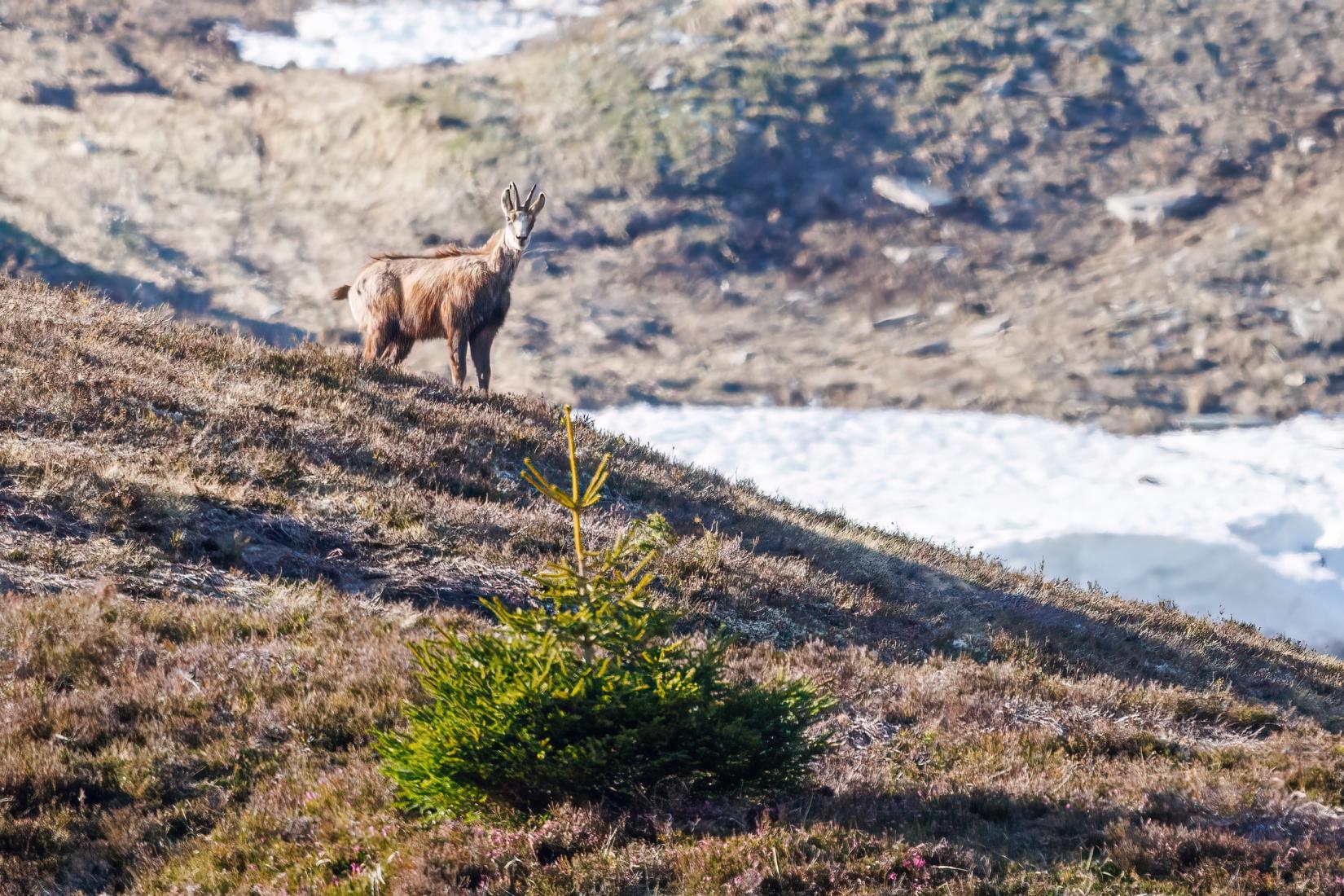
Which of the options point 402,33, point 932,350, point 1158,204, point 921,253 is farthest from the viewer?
point 402,33

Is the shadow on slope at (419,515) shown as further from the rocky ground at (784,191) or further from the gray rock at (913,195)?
the gray rock at (913,195)

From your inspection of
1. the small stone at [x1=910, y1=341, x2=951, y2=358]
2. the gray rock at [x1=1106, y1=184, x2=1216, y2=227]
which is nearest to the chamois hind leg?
the small stone at [x1=910, y1=341, x2=951, y2=358]

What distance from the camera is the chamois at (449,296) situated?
16.1m

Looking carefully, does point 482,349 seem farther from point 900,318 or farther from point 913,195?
point 913,195

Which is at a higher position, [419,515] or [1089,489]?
[419,515]

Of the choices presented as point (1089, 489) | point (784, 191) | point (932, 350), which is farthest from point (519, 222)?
point (784, 191)

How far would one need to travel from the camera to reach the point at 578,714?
16.7 ft

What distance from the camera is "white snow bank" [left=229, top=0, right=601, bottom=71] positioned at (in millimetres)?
62625

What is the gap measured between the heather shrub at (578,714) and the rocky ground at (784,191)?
39594 millimetres

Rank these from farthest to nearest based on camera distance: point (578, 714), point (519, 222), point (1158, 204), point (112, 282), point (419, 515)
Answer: point (1158, 204) < point (112, 282) < point (519, 222) < point (419, 515) < point (578, 714)

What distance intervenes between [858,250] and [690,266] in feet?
25.1

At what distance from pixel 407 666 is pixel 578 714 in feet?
8.23

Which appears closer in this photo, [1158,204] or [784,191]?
[1158,204]

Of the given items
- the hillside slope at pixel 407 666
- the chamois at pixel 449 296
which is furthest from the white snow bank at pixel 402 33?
Result: the hillside slope at pixel 407 666
